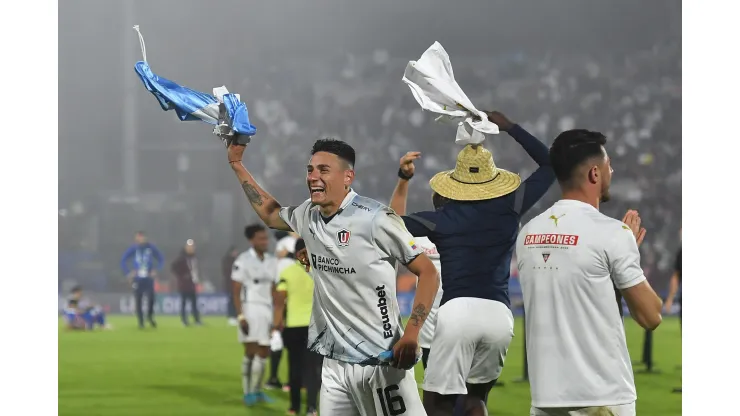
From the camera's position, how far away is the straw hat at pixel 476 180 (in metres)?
5.35

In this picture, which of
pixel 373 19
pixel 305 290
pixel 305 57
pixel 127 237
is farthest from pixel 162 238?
pixel 305 290

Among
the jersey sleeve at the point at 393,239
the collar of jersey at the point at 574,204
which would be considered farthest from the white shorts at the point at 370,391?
the collar of jersey at the point at 574,204

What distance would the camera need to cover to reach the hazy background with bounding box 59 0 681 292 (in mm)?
24375

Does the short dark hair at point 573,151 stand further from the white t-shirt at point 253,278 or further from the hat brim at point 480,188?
the white t-shirt at point 253,278

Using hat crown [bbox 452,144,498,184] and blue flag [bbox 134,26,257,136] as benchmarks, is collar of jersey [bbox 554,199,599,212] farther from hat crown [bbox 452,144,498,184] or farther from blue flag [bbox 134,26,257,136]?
blue flag [bbox 134,26,257,136]

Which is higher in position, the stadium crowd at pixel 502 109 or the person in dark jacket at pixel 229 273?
the stadium crowd at pixel 502 109

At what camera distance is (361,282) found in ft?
14.9

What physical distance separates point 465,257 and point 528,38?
2125 cm

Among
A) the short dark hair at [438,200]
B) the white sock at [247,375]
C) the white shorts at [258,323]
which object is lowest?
the white sock at [247,375]

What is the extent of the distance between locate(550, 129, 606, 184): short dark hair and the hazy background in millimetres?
19490

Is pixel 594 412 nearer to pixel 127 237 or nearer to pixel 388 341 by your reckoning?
pixel 388 341

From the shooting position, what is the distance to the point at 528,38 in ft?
84.4

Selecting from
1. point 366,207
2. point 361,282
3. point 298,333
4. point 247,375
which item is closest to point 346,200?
point 366,207

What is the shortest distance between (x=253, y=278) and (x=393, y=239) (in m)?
5.19
